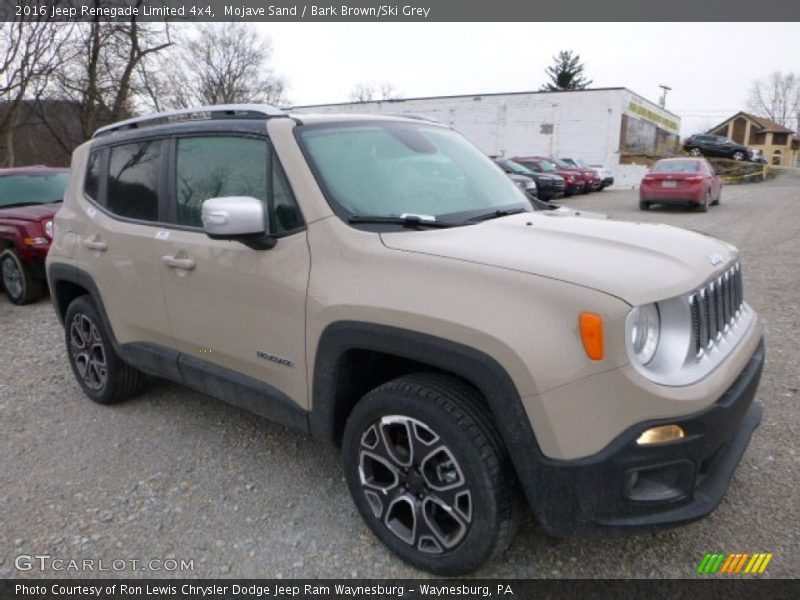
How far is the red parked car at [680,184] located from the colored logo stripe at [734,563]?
15.1m

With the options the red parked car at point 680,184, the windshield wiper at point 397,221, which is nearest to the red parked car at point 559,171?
the red parked car at point 680,184

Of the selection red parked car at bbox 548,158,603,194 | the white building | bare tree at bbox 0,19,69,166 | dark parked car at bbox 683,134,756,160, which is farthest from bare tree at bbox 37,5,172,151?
dark parked car at bbox 683,134,756,160

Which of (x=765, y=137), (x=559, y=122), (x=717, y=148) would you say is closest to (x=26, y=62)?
(x=559, y=122)

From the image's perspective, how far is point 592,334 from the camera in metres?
1.88

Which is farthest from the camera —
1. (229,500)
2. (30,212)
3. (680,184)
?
(680,184)

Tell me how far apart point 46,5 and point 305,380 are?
23.0 meters

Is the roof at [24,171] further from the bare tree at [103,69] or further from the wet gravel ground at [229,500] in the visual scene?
the bare tree at [103,69]

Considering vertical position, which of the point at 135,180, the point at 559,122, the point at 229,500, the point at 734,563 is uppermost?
the point at 559,122

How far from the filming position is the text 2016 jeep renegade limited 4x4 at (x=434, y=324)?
6.36ft

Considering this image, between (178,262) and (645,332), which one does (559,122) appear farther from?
(645,332)

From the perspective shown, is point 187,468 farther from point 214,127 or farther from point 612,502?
point 612,502

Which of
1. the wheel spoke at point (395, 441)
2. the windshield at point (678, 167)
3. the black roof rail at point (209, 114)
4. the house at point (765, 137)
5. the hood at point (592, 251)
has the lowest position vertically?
the wheel spoke at point (395, 441)

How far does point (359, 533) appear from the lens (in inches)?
107

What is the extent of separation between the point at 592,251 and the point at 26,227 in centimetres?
709
